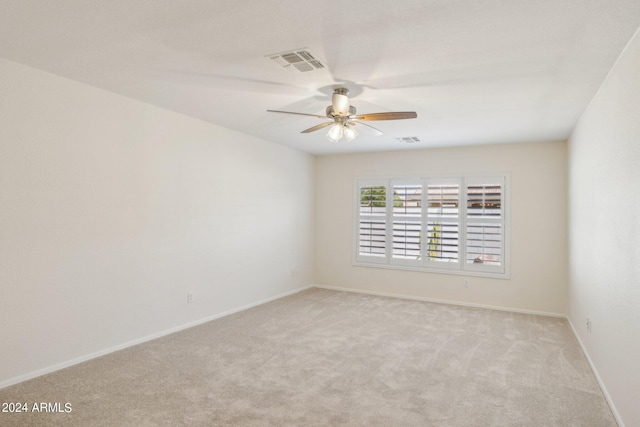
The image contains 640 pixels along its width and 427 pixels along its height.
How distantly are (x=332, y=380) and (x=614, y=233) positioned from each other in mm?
2401

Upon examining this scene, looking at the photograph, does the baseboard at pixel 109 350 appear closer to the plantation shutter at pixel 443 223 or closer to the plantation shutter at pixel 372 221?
the plantation shutter at pixel 372 221

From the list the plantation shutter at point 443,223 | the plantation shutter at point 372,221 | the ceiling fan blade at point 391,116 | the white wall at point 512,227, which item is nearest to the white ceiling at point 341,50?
the ceiling fan blade at point 391,116

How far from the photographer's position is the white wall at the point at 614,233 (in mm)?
2244

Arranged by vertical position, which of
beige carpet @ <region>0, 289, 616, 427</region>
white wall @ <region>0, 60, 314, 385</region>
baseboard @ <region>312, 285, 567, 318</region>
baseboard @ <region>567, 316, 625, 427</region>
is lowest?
beige carpet @ <region>0, 289, 616, 427</region>

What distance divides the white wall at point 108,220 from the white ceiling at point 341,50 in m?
0.36

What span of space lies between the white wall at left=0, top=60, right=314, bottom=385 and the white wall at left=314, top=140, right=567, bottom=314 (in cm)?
185

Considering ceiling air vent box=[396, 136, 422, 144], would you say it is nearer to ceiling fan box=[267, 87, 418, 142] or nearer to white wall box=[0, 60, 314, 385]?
ceiling fan box=[267, 87, 418, 142]

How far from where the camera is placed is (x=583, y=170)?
12.8 ft

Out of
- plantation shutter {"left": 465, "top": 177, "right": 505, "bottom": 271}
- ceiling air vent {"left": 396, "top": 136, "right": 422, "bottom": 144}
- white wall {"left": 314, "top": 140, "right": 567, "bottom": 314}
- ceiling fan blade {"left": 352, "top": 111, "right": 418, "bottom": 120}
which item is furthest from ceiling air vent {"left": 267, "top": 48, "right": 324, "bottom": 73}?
plantation shutter {"left": 465, "top": 177, "right": 505, "bottom": 271}

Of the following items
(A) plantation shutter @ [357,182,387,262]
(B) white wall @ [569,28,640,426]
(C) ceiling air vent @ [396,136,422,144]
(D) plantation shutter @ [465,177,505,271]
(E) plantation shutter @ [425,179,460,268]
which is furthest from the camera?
(A) plantation shutter @ [357,182,387,262]

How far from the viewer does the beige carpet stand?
2527mm

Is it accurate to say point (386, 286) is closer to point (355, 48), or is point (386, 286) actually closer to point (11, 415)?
point (355, 48)

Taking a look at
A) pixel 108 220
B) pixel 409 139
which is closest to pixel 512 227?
pixel 409 139

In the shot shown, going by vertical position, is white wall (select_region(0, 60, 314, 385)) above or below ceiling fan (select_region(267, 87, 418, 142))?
below
